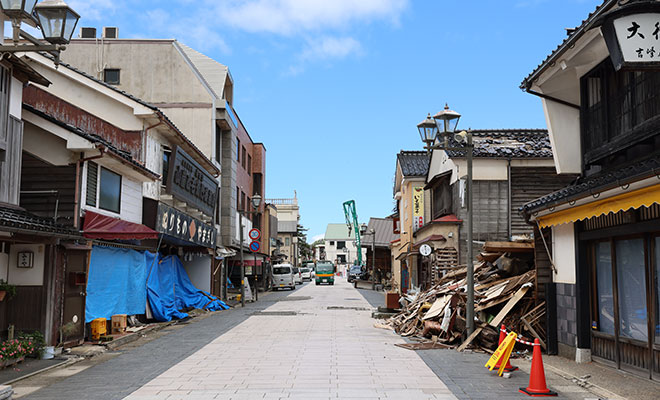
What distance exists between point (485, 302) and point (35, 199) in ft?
35.2

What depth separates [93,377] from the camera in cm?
1040

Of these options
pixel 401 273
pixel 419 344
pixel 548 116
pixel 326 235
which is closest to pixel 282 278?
pixel 401 273

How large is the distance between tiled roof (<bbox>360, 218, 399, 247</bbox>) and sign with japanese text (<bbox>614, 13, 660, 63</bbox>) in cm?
5127

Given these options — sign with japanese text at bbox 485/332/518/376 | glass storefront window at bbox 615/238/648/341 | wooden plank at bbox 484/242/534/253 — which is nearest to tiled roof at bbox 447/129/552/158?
wooden plank at bbox 484/242/534/253

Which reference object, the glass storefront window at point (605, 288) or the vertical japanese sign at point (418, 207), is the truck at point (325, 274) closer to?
the vertical japanese sign at point (418, 207)

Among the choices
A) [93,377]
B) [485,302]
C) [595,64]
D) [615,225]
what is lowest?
[93,377]

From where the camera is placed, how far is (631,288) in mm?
9930

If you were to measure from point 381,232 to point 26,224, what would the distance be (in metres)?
49.5

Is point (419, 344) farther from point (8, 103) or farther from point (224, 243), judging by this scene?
point (224, 243)

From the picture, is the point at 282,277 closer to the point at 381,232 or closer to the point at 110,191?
the point at 381,232

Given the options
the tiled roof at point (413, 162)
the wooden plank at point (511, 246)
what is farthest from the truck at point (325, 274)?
the wooden plank at point (511, 246)

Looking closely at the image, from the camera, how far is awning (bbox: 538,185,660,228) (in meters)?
7.83

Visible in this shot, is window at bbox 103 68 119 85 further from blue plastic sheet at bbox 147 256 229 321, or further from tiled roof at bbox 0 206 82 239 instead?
tiled roof at bbox 0 206 82 239

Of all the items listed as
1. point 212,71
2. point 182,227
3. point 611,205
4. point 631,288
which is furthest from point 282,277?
point 611,205
